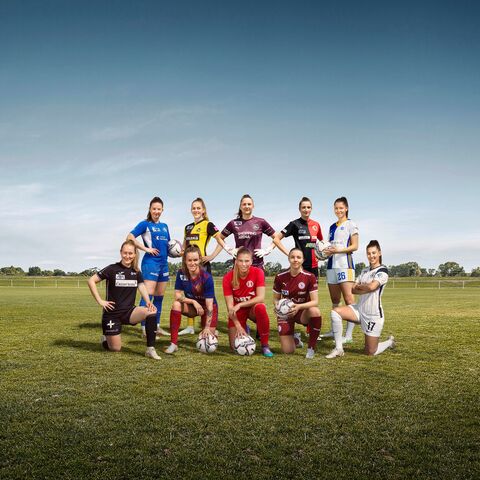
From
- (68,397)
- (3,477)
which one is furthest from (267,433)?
(68,397)

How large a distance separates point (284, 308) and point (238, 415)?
3063 mm

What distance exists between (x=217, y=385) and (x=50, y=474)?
249cm

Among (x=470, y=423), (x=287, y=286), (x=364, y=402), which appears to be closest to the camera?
(x=470, y=423)

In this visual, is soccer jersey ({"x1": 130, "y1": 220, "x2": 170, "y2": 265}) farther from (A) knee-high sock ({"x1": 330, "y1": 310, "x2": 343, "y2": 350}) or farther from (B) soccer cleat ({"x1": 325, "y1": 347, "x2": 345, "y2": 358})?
(B) soccer cleat ({"x1": 325, "y1": 347, "x2": 345, "y2": 358})

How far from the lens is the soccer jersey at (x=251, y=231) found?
885 cm

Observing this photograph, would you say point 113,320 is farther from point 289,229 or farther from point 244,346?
point 289,229

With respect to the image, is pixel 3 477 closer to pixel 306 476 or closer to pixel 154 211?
pixel 306 476

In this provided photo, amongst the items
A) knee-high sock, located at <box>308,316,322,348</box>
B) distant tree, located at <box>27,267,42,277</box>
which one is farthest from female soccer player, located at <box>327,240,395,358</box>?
distant tree, located at <box>27,267,42,277</box>

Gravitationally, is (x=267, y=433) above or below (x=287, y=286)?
below

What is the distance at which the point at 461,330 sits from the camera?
1041cm

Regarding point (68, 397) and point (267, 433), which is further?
point (68, 397)

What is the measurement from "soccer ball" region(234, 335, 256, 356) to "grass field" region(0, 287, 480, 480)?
0.17 m

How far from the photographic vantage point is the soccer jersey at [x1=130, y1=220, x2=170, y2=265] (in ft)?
30.7

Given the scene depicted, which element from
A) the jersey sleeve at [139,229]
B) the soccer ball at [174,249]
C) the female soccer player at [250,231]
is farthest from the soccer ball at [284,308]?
the jersey sleeve at [139,229]
